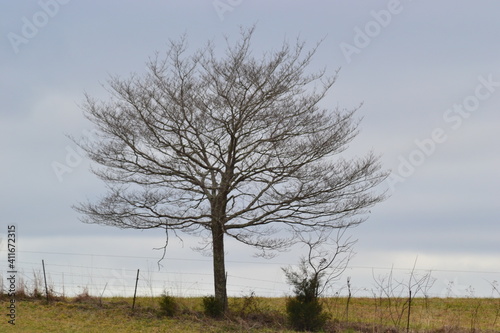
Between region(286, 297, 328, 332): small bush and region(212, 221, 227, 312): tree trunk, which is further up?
region(212, 221, 227, 312): tree trunk

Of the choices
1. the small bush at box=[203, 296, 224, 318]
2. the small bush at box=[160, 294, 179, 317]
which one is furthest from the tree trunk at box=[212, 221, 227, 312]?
the small bush at box=[160, 294, 179, 317]

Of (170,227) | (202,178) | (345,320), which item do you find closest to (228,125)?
(202,178)

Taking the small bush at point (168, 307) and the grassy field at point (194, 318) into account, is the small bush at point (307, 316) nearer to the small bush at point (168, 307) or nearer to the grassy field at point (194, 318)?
the grassy field at point (194, 318)

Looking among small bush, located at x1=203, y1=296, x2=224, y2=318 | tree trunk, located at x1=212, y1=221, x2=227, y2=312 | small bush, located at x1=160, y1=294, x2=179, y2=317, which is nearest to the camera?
small bush, located at x1=203, y1=296, x2=224, y2=318

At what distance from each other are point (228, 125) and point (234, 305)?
4.82m

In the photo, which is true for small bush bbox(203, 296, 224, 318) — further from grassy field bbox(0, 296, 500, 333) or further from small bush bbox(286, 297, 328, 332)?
small bush bbox(286, 297, 328, 332)

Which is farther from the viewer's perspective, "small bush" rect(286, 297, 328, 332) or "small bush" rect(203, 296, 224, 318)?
"small bush" rect(203, 296, 224, 318)

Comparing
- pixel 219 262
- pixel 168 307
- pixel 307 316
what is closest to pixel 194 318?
pixel 168 307

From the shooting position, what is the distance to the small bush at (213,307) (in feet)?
54.0

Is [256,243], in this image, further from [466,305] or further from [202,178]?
[466,305]

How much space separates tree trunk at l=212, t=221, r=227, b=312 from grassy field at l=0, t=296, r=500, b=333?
48cm

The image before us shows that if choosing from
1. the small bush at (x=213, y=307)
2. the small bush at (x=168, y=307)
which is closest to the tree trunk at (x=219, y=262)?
the small bush at (x=213, y=307)

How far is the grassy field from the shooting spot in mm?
14711

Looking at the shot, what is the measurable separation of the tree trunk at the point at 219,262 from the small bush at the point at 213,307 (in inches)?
17.8
